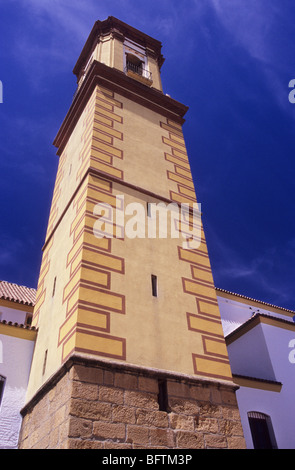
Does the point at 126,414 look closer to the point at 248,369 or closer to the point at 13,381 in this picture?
the point at 13,381

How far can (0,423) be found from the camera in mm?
7379

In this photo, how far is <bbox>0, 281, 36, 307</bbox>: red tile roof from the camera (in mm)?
14462

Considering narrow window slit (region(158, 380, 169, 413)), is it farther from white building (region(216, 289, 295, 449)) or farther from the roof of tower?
the roof of tower

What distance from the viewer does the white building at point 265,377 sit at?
32.5 feet

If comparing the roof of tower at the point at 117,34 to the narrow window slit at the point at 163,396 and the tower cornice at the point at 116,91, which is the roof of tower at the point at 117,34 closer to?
the tower cornice at the point at 116,91

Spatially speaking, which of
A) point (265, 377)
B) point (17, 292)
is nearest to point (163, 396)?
point (265, 377)

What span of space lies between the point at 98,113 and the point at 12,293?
786cm
